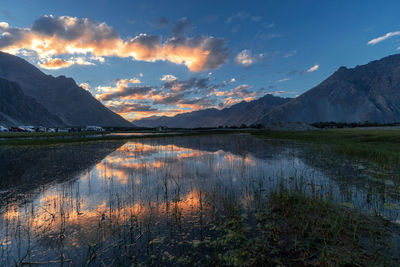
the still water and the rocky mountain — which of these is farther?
the rocky mountain

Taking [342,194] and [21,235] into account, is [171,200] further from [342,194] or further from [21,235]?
[342,194]

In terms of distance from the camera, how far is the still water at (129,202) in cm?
614

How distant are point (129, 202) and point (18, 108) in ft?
709

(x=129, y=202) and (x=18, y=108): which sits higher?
(x=18, y=108)

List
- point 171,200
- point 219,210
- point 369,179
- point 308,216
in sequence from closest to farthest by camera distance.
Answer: point 308,216 < point 219,210 < point 171,200 < point 369,179

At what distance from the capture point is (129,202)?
962 centimetres

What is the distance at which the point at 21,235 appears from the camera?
22.5ft

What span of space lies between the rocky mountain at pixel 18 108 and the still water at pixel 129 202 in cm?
17633

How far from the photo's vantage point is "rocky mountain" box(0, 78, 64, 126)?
5826 inches

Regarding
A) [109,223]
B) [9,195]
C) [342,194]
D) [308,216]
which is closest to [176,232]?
[109,223]

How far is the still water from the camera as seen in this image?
6.14 metres

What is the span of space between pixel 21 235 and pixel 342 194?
14.8m

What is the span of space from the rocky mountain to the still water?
17633 cm

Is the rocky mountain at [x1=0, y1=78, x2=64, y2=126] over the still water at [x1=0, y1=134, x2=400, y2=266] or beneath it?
over
